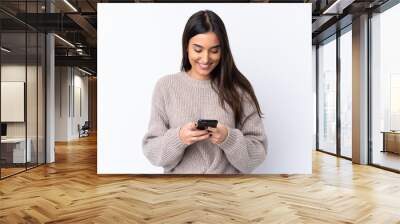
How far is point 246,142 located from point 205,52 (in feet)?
2.13

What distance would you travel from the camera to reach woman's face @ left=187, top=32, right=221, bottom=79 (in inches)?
108

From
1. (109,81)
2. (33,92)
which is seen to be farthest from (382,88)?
(33,92)

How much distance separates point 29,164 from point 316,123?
762 centimetres

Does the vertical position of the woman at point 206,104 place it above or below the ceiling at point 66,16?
below

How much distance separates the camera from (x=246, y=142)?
2758 mm

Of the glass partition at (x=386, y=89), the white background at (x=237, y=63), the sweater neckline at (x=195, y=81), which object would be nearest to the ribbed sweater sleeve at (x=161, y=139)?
the sweater neckline at (x=195, y=81)

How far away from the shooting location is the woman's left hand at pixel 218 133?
2517 mm

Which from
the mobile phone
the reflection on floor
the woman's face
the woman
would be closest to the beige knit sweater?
the woman

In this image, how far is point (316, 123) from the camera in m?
11.8

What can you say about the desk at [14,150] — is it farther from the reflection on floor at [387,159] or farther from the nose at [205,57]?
the reflection on floor at [387,159]

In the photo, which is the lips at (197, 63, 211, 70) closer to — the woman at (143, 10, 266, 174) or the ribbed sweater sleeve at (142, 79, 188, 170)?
the woman at (143, 10, 266, 174)

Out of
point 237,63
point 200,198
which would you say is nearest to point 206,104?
point 237,63

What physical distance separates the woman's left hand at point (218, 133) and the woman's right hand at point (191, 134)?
5 cm

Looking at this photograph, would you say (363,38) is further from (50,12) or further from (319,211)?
(50,12)
